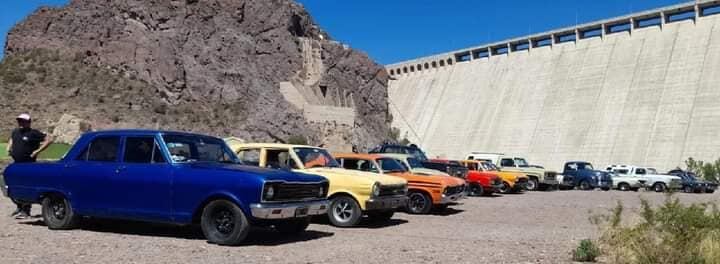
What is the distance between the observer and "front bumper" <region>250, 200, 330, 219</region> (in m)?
8.70

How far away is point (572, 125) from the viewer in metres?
57.5

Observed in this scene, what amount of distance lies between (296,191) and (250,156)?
3035mm

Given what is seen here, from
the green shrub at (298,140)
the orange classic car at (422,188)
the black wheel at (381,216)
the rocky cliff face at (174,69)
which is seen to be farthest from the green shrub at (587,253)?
the green shrub at (298,140)

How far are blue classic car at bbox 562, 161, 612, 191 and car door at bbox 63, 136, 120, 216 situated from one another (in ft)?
99.2

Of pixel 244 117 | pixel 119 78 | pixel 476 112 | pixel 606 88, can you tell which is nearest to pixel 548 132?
pixel 606 88

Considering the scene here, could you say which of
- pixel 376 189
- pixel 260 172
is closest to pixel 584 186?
pixel 376 189

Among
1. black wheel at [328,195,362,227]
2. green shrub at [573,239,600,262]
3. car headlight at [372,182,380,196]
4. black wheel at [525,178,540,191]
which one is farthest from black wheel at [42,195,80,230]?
black wheel at [525,178,540,191]

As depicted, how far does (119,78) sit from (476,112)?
3770cm

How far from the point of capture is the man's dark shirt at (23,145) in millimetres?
10922

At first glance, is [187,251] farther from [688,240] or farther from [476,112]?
[476,112]

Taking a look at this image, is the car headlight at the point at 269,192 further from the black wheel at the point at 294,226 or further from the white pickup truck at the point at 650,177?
the white pickup truck at the point at 650,177

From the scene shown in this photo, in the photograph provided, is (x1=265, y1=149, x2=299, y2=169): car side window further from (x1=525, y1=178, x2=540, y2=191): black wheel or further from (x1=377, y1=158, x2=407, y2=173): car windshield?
(x1=525, y1=178, x2=540, y2=191): black wheel

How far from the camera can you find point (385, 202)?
12.0 meters

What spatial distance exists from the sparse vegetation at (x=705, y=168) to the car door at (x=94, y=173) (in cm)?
4335
